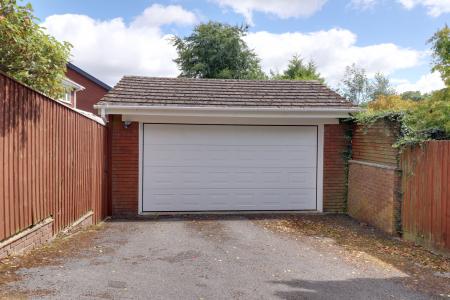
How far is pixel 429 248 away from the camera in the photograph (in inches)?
280

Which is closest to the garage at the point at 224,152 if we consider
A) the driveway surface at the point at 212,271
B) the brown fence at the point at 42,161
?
the brown fence at the point at 42,161

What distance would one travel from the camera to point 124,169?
10.5m

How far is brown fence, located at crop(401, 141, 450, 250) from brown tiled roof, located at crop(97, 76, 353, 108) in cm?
337

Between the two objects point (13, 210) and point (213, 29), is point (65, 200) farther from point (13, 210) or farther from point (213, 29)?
point (213, 29)

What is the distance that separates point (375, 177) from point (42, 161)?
21.7 ft

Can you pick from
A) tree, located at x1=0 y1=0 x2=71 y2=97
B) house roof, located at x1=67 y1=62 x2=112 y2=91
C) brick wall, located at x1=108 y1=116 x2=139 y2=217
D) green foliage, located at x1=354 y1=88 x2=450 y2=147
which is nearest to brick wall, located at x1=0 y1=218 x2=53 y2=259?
tree, located at x1=0 y1=0 x2=71 y2=97

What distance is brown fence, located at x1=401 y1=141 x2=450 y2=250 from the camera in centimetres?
674

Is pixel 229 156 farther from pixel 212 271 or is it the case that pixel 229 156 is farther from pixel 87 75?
pixel 87 75

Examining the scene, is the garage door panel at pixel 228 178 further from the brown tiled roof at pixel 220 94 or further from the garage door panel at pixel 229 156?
the brown tiled roof at pixel 220 94

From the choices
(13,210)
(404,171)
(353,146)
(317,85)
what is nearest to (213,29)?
(317,85)

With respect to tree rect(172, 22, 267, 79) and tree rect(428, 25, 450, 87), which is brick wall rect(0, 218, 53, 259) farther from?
tree rect(172, 22, 267, 79)

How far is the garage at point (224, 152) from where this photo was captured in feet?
34.4

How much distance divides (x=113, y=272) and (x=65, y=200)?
2.49 meters

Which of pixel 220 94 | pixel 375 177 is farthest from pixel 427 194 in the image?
pixel 220 94
